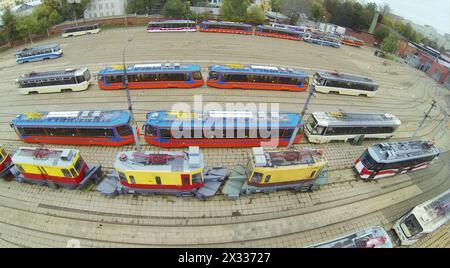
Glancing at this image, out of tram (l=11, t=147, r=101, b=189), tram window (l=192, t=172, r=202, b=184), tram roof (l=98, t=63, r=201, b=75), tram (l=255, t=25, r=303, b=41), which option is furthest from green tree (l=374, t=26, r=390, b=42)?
tram (l=11, t=147, r=101, b=189)

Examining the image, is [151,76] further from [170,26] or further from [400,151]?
[400,151]

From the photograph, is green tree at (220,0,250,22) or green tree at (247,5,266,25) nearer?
green tree at (220,0,250,22)

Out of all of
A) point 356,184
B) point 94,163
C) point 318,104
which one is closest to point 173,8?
point 318,104

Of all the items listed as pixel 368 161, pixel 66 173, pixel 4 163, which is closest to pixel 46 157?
pixel 66 173

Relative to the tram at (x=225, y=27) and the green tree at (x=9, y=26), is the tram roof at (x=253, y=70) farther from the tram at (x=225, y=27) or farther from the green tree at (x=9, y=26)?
the green tree at (x=9, y=26)

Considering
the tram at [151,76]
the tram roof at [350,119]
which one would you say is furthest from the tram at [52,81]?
the tram roof at [350,119]

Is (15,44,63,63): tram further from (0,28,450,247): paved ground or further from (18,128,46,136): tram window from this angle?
(18,128,46,136): tram window
